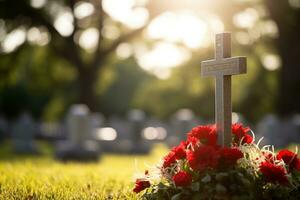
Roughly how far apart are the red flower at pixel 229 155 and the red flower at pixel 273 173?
283 millimetres

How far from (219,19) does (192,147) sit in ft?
63.8

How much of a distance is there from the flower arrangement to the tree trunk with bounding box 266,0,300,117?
1865 centimetres

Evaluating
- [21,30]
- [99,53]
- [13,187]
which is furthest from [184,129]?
[13,187]

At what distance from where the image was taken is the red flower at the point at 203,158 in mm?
4898

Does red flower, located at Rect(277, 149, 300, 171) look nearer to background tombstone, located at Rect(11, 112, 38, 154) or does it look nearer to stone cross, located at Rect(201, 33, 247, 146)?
stone cross, located at Rect(201, 33, 247, 146)

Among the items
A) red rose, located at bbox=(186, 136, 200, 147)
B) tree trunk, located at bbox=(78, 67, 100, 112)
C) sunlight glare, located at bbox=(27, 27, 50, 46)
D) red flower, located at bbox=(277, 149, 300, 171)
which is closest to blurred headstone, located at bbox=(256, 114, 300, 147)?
tree trunk, located at bbox=(78, 67, 100, 112)

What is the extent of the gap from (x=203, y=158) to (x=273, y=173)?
2.13ft

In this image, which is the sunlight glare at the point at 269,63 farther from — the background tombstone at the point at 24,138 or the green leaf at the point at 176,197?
the green leaf at the point at 176,197

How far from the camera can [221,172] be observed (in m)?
4.93

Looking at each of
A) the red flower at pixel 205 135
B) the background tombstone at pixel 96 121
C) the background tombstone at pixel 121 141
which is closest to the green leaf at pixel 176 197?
the red flower at pixel 205 135

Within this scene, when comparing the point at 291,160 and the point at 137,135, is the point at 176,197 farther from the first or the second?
the point at 137,135

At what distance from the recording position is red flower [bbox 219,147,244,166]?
494 centimetres

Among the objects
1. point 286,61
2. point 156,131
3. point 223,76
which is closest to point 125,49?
point 156,131

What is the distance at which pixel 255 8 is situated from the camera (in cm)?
2630
